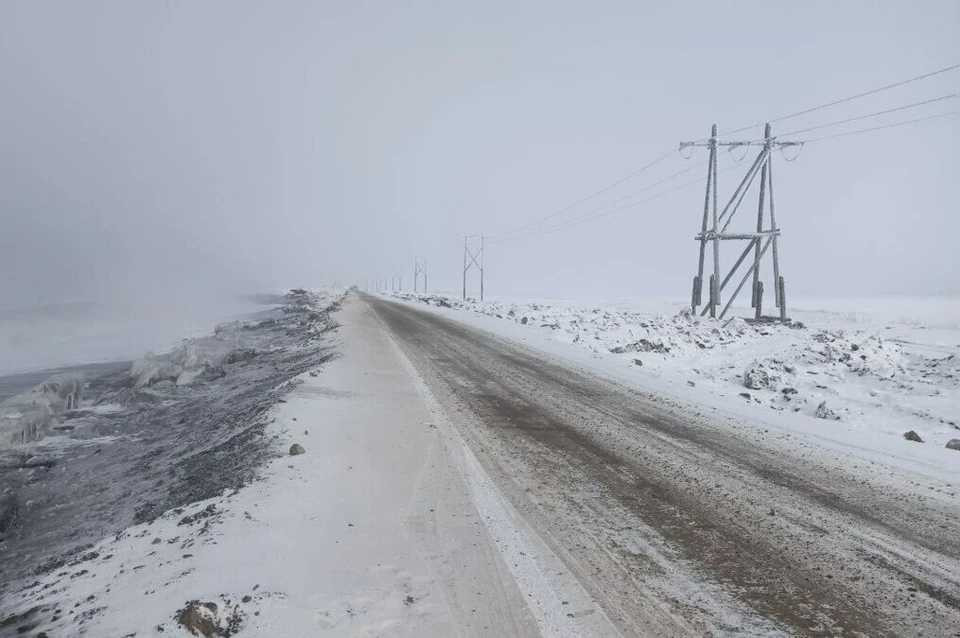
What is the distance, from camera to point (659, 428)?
6957 millimetres

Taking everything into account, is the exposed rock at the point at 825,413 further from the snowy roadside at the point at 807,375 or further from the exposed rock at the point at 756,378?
the exposed rock at the point at 756,378

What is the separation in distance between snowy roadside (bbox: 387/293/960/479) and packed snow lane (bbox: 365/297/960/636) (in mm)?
1451

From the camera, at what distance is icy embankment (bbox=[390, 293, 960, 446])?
873 centimetres

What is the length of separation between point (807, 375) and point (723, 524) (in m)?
9.32

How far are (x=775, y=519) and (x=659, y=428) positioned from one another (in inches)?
113

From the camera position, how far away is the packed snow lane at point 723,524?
2.87 meters

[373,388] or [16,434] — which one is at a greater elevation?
[373,388]

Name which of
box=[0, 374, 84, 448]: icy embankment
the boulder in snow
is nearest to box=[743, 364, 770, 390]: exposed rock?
the boulder in snow

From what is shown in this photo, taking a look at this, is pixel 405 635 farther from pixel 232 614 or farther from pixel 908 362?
pixel 908 362

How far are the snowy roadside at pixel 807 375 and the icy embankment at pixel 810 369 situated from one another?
0.9 inches

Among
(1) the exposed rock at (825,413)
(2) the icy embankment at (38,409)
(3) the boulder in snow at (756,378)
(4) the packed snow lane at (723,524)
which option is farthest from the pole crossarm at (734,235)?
(2) the icy embankment at (38,409)

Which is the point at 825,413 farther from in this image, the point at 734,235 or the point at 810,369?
the point at 734,235

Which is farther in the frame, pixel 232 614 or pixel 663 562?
pixel 663 562

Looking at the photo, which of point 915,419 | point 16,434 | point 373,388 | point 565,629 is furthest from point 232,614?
point 915,419
